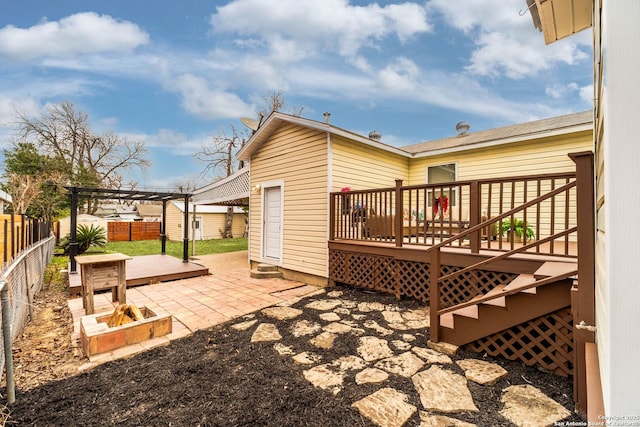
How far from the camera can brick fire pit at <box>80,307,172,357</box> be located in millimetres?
3113

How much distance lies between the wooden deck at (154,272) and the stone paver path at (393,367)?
3.60 m

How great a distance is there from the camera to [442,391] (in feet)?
7.88

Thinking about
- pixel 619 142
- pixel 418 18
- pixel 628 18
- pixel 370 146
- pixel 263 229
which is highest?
pixel 418 18

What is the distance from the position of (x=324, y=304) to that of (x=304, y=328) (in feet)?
3.64

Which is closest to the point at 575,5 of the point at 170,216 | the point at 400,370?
the point at 400,370

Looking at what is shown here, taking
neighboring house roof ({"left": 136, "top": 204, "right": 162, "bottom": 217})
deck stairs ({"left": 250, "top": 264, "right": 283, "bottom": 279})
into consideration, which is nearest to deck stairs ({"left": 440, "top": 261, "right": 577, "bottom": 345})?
deck stairs ({"left": 250, "top": 264, "right": 283, "bottom": 279})

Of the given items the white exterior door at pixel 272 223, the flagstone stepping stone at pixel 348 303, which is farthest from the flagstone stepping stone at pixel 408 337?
the white exterior door at pixel 272 223

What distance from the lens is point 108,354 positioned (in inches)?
123

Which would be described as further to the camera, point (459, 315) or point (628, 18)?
point (459, 315)

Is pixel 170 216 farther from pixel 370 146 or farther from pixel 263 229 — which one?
pixel 370 146

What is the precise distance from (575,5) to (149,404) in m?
4.95

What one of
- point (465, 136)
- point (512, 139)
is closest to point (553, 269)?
point (512, 139)

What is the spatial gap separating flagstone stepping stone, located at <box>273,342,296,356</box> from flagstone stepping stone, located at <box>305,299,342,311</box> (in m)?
1.36

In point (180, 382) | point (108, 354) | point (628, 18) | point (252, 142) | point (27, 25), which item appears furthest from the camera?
point (27, 25)
